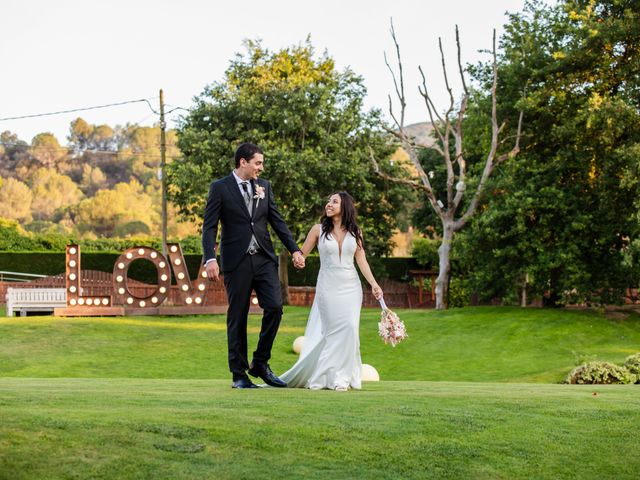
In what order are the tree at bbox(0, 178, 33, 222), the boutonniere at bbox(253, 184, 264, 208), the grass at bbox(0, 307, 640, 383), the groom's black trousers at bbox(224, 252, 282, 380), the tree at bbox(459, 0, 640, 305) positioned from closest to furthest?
1. the groom's black trousers at bbox(224, 252, 282, 380)
2. the boutonniere at bbox(253, 184, 264, 208)
3. the grass at bbox(0, 307, 640, 383)
4. the tree at bbox(459, 0, 640, 305)
5. the tree at bbox(0, 178, 33, 222)

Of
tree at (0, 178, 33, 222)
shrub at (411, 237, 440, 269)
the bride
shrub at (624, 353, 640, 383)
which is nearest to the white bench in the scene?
shrub at (624, 353, 640, 383)

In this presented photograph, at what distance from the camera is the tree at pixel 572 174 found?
3247 cm

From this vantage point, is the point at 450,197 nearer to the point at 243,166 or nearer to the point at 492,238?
the point at 492,238

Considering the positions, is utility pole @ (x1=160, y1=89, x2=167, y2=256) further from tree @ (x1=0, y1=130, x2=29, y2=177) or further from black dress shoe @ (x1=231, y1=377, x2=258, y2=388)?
tree @ (x1=0, y1=130, x2=29, y2=177)

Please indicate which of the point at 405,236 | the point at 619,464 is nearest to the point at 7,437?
the point at 619,464

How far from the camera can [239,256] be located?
10.5 m

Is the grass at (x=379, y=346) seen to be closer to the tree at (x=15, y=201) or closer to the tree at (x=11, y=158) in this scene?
the tree at (x=15, y=201)

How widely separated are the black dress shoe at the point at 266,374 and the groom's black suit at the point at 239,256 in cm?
33

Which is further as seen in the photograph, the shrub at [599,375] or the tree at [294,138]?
the tree at [294,138]

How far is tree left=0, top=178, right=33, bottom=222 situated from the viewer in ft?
387

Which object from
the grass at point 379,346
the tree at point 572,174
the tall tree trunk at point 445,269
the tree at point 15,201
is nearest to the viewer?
the grass at point 379,346

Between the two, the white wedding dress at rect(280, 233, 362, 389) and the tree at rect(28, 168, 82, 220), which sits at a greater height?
the tree at rect(28, 168, 82, 220)

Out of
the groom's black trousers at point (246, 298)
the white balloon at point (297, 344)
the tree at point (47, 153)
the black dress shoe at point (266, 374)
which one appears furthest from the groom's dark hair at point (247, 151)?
the tree at point (47, 153)

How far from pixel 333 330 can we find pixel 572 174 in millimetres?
25412
